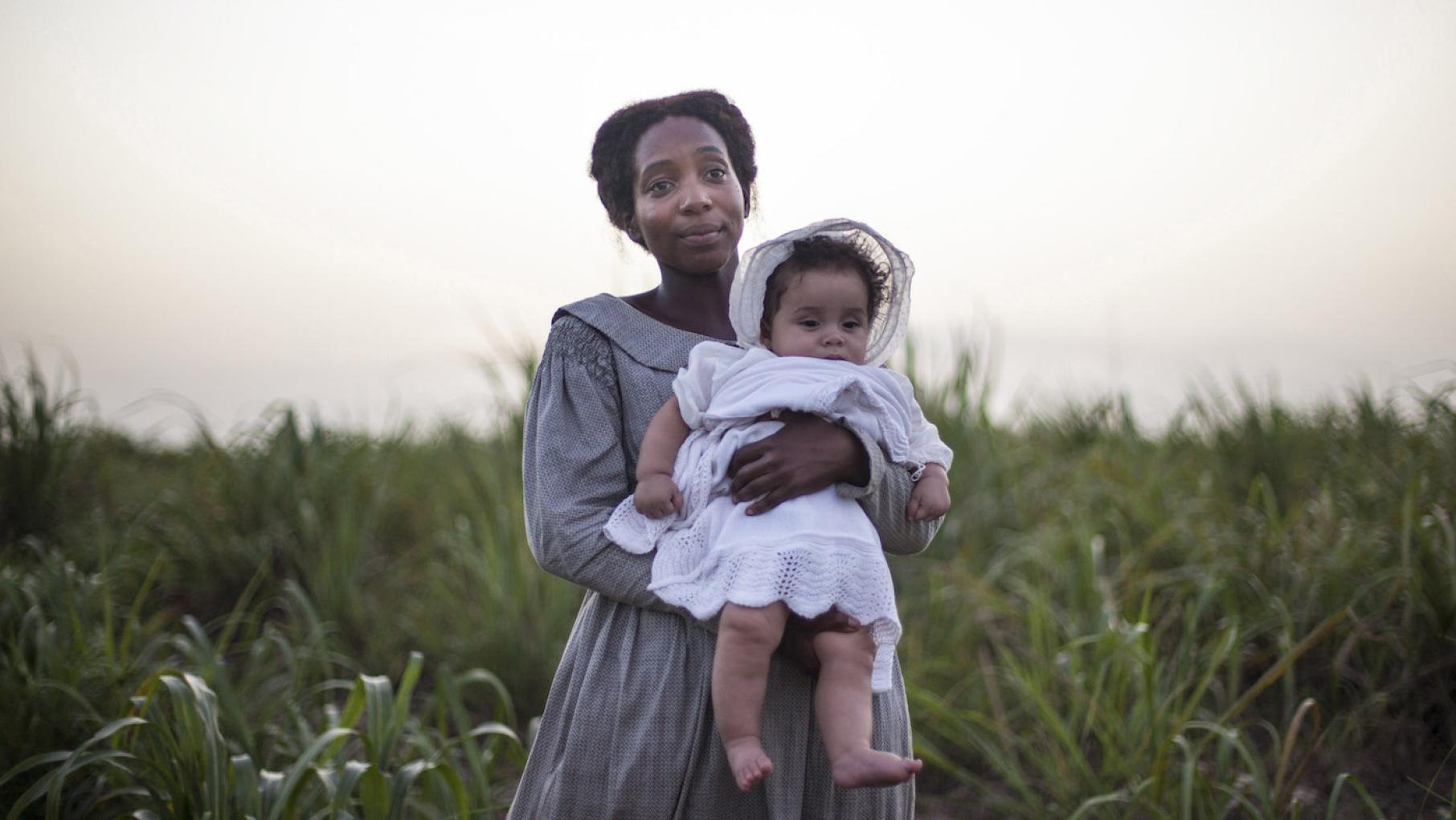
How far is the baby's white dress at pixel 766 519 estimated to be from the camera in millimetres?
2004

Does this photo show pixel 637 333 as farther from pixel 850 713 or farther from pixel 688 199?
pixel 850 713

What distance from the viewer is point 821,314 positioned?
2.20 m

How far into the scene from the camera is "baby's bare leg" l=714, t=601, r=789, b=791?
1980 millimetres

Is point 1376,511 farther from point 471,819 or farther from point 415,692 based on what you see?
point 415,692

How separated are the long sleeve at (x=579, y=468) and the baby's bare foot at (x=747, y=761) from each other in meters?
0.31

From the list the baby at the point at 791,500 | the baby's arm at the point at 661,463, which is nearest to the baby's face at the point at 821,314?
the baby at the point at 791,500

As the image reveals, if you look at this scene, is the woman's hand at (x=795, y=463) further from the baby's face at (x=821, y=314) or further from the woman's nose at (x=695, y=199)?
the woman's nose at (x=695, y=199)

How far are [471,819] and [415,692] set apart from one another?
4.88 feet

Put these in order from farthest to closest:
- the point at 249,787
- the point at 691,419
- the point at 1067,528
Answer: the point at 1067,528 → the point at 249,787 → the point at 691,419

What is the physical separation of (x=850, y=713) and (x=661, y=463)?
541mm

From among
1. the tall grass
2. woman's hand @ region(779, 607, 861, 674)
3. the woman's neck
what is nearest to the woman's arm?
woman's hand @ region(779, 607, 861, 674)

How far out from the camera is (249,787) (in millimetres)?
3016

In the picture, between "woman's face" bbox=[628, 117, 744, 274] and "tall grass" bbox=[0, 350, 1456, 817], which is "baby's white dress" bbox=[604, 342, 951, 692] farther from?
"tall grass" bbox=[0, 350, 1456, 817]

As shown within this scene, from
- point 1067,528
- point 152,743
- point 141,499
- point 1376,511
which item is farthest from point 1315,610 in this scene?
point 141,499
